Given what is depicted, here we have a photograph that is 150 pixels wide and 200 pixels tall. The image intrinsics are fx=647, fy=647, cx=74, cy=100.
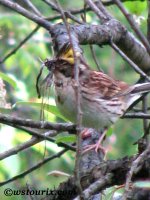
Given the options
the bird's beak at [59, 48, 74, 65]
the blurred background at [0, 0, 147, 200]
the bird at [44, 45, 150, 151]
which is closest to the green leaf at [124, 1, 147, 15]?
the blurred background at [0, 0, 147, 200]

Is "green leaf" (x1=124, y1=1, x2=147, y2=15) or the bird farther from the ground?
"green leaf" (x1=124, y1=1, x2=147, y2=15)

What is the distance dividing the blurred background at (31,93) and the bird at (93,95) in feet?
0.37

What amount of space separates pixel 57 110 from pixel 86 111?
365mm

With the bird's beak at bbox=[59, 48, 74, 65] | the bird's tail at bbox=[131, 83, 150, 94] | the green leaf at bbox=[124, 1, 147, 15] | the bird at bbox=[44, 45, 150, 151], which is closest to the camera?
the bird's beak at bbox=[59, 48, 74, 65]

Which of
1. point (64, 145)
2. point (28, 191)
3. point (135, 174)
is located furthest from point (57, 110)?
point (135, 174)

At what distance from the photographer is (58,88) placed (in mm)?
3299

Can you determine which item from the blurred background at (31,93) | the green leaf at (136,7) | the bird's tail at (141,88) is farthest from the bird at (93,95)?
the green leaf at (136,7)

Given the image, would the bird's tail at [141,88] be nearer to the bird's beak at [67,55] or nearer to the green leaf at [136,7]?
the green leaf at [136,7]

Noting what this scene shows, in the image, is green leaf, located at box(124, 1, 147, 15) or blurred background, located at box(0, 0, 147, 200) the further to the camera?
blurred background, located at box(0, 0, 147, 200)

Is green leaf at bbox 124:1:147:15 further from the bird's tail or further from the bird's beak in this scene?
the bird's beak

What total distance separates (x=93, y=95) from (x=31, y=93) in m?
2.35

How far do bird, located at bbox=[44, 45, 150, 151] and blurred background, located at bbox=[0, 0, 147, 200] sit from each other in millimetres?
114

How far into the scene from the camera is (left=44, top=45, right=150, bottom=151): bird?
10.2ft

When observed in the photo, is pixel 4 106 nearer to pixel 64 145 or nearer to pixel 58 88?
pixel 64 145
